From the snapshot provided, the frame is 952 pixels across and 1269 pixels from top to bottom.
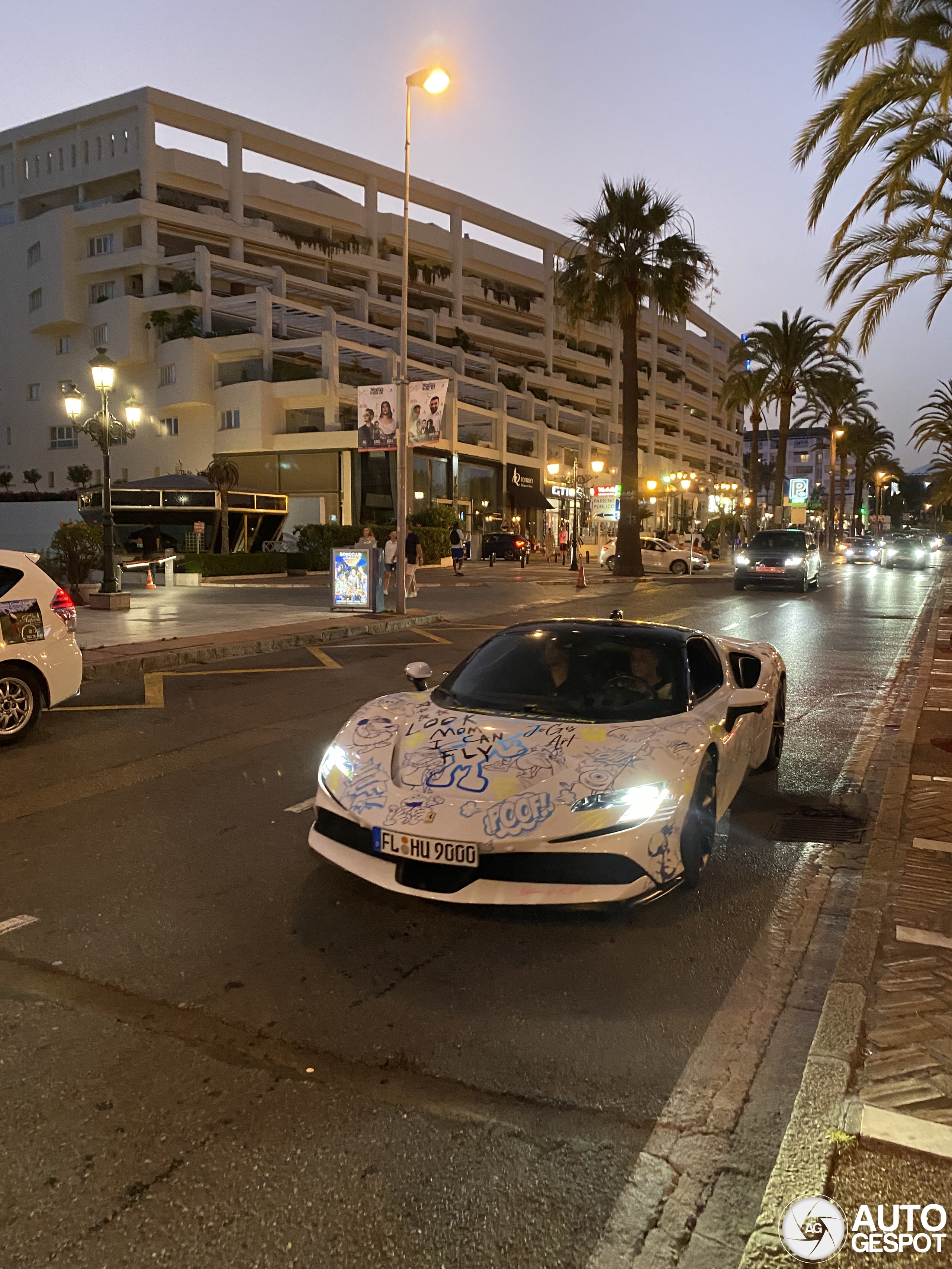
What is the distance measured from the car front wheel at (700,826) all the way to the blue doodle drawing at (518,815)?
699 millimetres

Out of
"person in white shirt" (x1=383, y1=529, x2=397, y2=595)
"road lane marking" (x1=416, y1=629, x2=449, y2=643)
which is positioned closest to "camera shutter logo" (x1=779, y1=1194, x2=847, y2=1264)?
"road lane marking" (x1=416, y1=629, x2=449, y2=643)

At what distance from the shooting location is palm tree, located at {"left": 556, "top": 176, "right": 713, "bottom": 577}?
1282 inches

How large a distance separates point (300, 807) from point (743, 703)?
290 centimetres

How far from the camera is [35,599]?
27.3ft

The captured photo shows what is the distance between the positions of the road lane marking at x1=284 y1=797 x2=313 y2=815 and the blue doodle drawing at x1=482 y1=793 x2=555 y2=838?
2.41 metres

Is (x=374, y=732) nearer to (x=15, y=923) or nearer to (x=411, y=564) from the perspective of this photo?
(x=15, y=923)

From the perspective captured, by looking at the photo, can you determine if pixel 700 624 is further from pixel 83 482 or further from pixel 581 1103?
pixel 83 482

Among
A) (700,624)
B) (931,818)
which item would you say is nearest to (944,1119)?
(931,818)

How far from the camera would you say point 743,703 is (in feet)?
18.1

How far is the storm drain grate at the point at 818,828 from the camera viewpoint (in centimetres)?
578

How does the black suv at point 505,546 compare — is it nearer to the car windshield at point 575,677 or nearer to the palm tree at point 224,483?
the palm tree at point 224,483

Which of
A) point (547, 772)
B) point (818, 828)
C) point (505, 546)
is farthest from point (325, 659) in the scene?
point (505, 546)

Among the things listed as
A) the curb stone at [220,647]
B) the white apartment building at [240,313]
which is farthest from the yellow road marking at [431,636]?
the white apartment building at [240,313]

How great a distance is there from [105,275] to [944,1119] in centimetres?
5580
